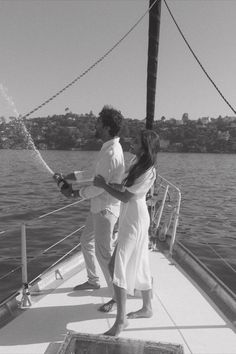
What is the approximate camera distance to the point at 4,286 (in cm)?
759

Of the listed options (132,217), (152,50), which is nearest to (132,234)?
(132,217)

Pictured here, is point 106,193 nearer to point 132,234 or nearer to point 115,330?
point 132,234

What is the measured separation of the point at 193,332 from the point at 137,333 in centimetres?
52

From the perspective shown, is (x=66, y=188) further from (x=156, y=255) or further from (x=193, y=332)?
(x=156, y=255)

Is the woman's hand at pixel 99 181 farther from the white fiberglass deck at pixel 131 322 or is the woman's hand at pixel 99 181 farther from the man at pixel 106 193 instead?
A: the white fiberglass deck at pixel 131 322

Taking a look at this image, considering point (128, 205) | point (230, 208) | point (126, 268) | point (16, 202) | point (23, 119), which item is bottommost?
point (230, 208)

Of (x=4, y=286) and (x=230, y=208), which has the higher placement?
(x=4, y=286)

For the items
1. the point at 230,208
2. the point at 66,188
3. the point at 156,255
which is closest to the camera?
the point at 66,188

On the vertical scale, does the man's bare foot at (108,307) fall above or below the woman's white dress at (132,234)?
below

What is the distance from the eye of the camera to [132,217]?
3.70 m

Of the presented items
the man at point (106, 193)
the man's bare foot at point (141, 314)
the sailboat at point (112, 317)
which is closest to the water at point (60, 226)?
the man at point (106, 193)

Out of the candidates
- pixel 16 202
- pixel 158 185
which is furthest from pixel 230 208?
pixel 158 185

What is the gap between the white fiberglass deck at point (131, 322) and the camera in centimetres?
366

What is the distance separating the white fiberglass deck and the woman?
38 cm
